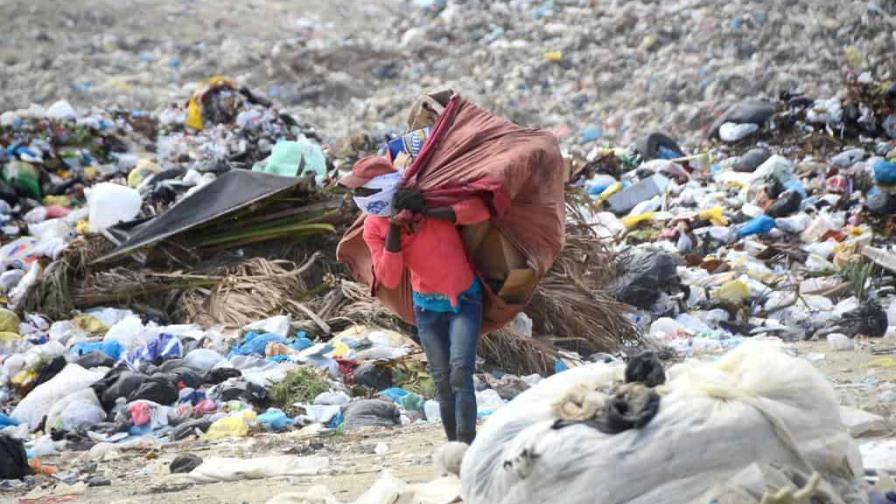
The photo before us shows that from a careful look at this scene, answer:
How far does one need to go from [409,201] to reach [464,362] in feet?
1.93

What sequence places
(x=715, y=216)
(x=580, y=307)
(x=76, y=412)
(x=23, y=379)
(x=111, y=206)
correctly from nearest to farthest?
(x=76, y=412), (x=23, y=379), (x=580, y=307), (x=111, y=206), (x=715, y=216)

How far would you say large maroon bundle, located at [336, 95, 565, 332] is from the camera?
4.41 m

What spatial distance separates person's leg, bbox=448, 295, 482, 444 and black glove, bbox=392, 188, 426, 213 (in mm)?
377

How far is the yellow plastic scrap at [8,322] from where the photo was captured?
773 cm

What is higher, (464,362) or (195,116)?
(195,116)

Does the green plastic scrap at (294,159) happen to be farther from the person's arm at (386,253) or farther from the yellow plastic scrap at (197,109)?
the person's arm at (386,253)

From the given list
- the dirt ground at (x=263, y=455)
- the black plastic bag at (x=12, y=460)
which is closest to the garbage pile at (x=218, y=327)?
the black plastic bag at (x=12, y=460)

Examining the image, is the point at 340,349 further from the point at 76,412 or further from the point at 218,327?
the point at 76,412

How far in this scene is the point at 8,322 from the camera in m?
7.75

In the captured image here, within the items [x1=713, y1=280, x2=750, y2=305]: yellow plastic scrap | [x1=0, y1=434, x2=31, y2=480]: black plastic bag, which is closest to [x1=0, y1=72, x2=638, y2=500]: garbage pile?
[x1=0, y1=434, x2=31, y2=480]: black plastic bag

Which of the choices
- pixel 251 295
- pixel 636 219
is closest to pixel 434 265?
pixel 251 295

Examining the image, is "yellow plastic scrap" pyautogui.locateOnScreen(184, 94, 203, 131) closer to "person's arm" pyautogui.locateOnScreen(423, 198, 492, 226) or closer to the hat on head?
the hat on head

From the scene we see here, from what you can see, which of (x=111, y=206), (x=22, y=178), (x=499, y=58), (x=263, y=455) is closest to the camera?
(x=263, y=455)

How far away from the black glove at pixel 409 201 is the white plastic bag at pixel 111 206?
4.81m
